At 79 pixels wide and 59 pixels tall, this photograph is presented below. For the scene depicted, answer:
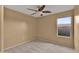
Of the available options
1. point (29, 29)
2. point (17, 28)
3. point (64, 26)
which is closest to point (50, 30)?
point (64, 26)

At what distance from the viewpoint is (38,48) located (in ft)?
5.00

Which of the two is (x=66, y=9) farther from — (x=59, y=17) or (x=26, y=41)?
(x=26, y=41)

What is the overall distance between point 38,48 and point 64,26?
60cm

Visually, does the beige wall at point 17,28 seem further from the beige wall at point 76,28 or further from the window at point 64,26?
the beige wall at point 76,28

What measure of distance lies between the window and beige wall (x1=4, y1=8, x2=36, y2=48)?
45 centimetres

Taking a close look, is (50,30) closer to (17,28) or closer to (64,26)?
(64,26)

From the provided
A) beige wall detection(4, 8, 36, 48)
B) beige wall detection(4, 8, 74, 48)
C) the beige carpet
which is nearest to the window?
beige wall detection(4, 8, 74, 48)

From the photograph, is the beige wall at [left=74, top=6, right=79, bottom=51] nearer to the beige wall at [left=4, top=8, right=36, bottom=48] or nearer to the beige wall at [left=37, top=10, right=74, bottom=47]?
the beige wall at [left=37, top=10, right=74, bottom=47]

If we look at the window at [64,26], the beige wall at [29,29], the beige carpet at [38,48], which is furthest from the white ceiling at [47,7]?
the beige carpet at [38,48]

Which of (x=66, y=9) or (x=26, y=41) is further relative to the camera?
(x=26, y=41)

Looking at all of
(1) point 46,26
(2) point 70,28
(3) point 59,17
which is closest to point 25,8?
(1) point 46,26

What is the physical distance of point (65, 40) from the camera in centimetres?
151
